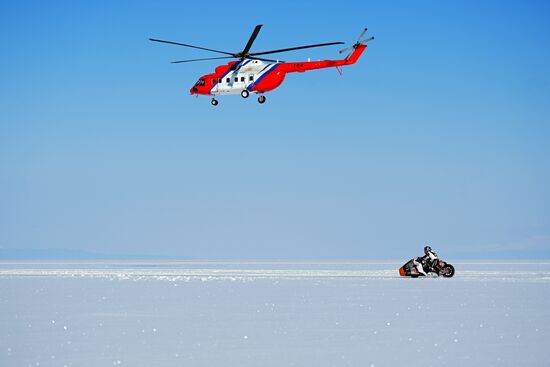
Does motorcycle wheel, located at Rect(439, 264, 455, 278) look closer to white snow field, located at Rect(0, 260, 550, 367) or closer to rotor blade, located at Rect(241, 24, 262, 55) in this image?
white snow field, located at Rect(0, 260, 550, 367)

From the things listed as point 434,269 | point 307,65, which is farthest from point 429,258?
point 307,65

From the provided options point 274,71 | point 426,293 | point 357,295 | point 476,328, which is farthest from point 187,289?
point 274,71

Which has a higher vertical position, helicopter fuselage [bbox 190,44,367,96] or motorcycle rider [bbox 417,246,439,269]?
helicopter fuselage [bbox 190,44,367,96]

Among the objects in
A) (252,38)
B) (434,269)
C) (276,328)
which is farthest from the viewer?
(252,38)

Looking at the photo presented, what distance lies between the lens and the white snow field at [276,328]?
998 centimetres

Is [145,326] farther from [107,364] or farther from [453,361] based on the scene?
[453,361]

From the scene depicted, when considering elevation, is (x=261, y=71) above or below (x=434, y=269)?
above

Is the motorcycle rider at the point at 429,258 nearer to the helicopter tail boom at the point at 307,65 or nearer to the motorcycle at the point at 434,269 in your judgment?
the motorcycle at the point at 434,269

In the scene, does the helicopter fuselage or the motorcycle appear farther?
the helicopter fuselage

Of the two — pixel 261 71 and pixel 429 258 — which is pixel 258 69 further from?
pixel 429 258

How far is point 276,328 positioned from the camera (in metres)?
13.0

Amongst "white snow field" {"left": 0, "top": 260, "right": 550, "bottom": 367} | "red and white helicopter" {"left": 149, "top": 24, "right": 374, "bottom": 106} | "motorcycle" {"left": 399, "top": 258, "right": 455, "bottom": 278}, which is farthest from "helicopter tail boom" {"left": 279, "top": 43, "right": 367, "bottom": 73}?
"white snow field" {"left": 0, "top": 260, "right": 550, "bottom": 367}

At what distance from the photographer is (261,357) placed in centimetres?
1003

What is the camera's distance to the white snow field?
32.8ft
